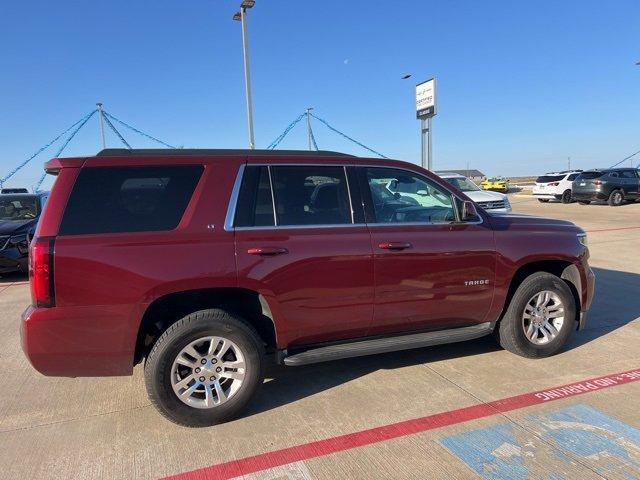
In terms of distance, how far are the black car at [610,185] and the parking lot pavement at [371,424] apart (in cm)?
2017

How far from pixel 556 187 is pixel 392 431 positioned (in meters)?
24.9

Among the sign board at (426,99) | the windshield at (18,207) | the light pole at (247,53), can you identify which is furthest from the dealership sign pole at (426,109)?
the windshield at (18,207)

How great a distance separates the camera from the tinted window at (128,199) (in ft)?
10.4

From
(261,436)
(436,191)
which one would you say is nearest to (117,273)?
(261,436)

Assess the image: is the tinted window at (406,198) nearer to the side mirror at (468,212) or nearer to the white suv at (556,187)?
the side mirror at (468,212)

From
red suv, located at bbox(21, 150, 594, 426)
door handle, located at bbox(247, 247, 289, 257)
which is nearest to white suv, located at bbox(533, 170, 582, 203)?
red suv, located at bbox(21, 150, 594, 426)

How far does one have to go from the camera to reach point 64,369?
3.20 metres

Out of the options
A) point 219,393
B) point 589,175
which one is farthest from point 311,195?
point 589,175

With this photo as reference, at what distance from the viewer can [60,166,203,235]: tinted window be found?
3.17m

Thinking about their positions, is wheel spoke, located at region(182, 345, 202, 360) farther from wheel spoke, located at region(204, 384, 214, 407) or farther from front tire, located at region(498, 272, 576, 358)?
front tire, located at region(498, 272, 576, 358)

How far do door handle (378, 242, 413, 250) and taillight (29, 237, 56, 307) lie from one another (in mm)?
2262

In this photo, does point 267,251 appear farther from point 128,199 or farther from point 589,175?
point 589,175

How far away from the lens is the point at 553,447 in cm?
301

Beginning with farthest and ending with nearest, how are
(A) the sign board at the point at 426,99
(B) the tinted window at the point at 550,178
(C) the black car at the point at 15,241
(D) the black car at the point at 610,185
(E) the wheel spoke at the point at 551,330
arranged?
(B) the tinted window at the point at 550,178, (D) the black car at the point at 610,185, (A) the sign board at the point at 426,99, (C) the black car at the point at 15,241, (E) the wheel spoke at the point at 551,330
